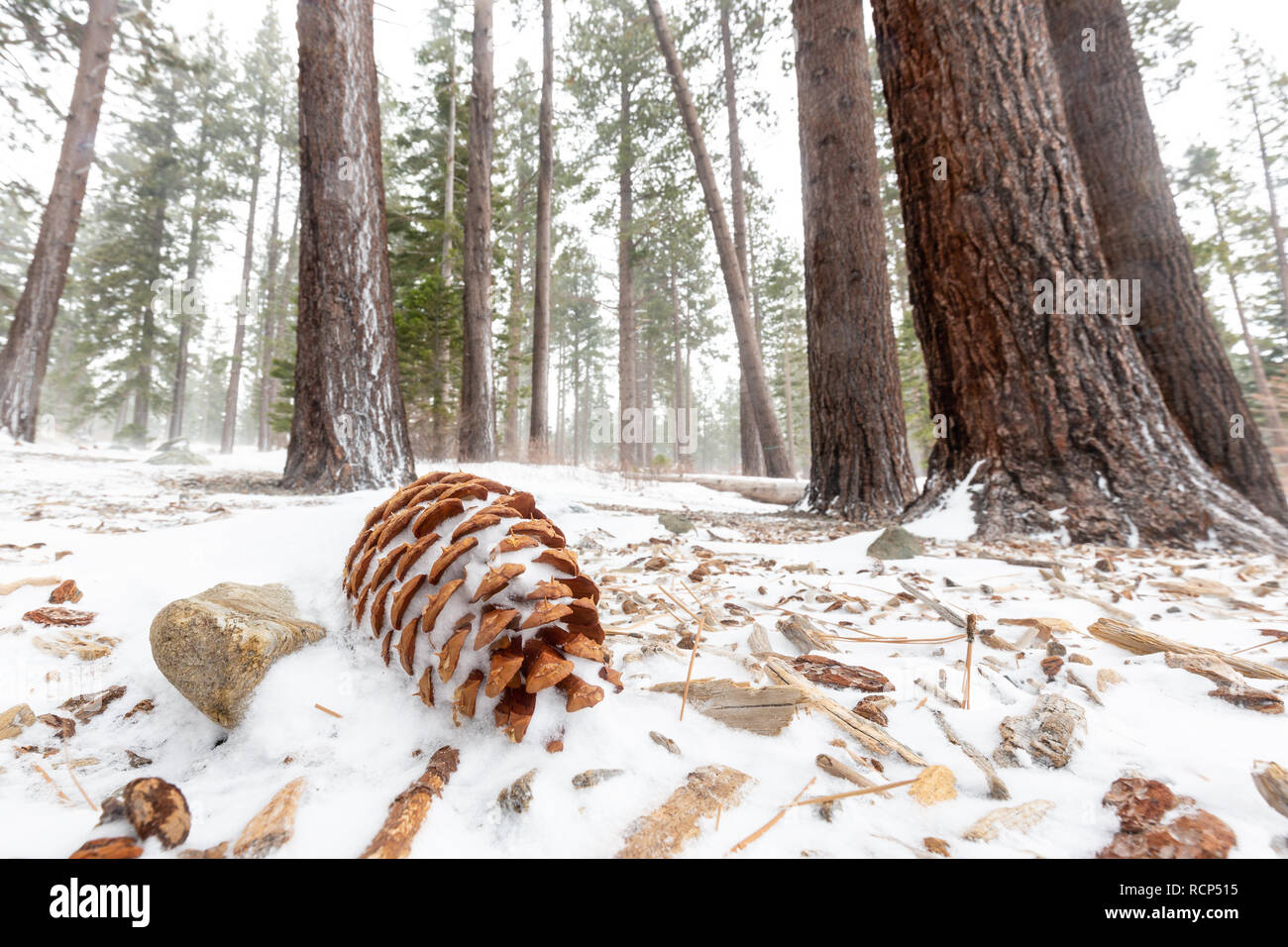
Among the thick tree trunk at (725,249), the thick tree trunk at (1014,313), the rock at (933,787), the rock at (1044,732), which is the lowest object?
the rock at (933,787)

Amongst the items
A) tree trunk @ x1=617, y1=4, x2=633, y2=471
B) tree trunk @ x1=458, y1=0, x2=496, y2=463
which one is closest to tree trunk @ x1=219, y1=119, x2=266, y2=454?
tree trunk @ x1=617, y1=4, x2=633, y2=471

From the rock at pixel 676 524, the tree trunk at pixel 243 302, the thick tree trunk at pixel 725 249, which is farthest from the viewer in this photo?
the tree trunk at pixel 243 302

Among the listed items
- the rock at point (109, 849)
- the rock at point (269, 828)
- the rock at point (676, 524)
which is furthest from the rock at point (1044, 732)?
the rock at point (676, 524)

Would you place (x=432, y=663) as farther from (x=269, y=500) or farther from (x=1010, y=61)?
(x=1010, y=61)

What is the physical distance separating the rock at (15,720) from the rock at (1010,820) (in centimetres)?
111

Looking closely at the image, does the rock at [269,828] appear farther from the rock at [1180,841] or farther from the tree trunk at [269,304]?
the tree trunk at [269,304]

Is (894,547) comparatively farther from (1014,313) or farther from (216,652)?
(216,652)

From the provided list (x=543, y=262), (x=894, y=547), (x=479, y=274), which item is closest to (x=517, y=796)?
(x=894, y=547)

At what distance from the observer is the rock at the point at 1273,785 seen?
0.48 meters

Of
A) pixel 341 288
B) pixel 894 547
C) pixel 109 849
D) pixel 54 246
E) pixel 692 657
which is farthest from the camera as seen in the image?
pixel 54 246

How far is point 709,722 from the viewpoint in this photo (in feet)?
2.22

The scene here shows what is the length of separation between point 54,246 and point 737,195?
1121 cm
